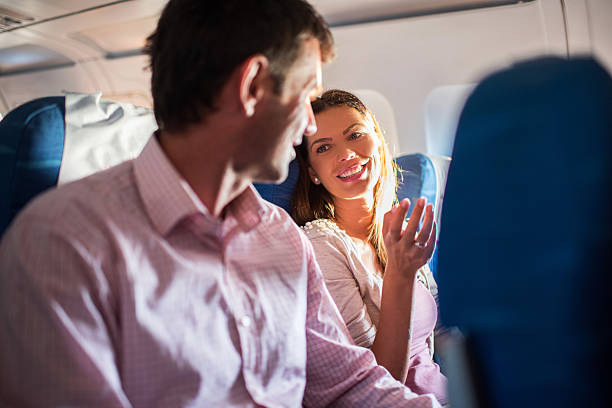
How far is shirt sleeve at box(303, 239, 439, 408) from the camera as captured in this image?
1305 mm

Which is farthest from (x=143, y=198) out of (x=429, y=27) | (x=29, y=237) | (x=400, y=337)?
(x=429, y=27)

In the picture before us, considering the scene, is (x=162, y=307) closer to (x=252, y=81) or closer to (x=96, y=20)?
(x=252, y=81)

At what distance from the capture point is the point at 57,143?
1.32 metres

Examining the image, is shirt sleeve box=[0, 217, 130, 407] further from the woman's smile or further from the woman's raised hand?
the woman's smile

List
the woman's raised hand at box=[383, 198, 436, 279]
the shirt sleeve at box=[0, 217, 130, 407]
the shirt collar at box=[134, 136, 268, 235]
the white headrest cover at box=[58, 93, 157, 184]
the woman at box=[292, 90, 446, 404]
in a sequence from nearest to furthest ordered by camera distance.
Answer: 1. the shirt sleeve at box=[0, 217, 130, 407]
2. the shirt collar at box=[134, 136, 268, 235]
3. the white headrest cover at box=[58, 93, 157, 184]
4. the woman's raised hand at box=[383, 198, 436, 279]
5. the woman at box=[292, 90, 446, 404]

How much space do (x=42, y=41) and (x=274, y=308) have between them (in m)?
4.08

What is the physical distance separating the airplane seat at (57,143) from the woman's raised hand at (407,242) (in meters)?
0.86

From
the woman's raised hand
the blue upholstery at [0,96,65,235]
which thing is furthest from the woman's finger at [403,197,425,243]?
the blue upholstery at [0,96,65,235]

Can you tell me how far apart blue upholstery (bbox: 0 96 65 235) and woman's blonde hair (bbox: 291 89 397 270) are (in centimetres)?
101

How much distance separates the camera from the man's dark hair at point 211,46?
43.2 inches

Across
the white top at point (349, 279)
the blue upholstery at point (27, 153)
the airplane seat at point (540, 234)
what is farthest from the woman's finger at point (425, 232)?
the blue upholstery at point (27, 153)

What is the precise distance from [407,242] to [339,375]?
471 millimetres

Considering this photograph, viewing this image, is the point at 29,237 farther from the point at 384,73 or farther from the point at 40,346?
the point at 384,73

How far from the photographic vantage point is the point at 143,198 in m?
1.05
